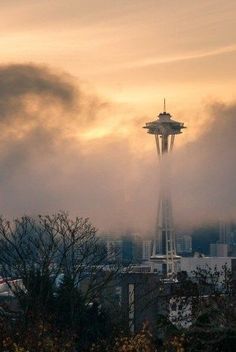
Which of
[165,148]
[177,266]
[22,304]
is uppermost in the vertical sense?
[165,148]

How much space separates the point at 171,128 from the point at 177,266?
15494 mm

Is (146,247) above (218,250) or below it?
above

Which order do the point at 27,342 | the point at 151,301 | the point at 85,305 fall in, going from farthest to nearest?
the point at 151,301 < the point at 85,305 < the point at 27,342

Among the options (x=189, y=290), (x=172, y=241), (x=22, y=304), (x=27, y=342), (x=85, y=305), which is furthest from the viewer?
(x=172, y=241)

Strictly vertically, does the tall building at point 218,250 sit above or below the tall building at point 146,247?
below

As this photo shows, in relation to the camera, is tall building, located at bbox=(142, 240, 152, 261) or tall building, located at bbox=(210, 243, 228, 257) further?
tall building, located at bbox=(142, 240, 152, 261)

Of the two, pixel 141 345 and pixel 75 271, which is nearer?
pixel 141 345

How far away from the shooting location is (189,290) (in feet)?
137

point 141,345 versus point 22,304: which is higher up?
point 22,304

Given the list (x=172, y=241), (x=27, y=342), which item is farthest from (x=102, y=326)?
(x=172, y=241)

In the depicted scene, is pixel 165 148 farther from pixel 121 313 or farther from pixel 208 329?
pixel 208 329

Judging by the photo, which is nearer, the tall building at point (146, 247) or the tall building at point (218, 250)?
the tall building at point (218, 250)

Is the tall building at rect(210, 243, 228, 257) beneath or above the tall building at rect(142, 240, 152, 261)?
beneath

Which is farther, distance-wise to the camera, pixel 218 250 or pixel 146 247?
pixel 146 247
